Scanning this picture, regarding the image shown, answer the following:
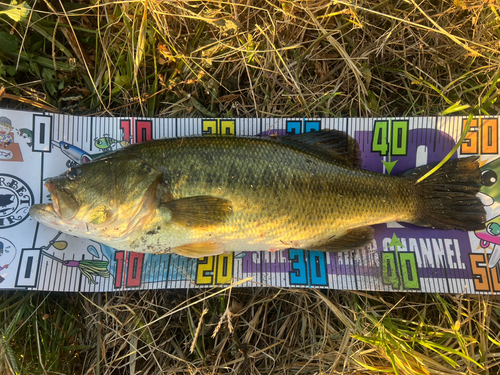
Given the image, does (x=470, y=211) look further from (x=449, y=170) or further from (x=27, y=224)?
(x=27, y=224)

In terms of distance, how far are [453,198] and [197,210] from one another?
6.78ft

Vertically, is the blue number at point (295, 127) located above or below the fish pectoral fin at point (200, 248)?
above

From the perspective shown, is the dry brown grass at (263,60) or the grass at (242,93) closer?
the grass at (242,93)

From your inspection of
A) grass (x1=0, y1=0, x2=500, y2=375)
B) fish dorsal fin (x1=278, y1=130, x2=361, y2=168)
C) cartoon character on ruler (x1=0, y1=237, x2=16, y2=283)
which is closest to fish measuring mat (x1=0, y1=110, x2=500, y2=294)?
cartoon character on ruler (x1=0, y1=237, x2=16, y2=283)

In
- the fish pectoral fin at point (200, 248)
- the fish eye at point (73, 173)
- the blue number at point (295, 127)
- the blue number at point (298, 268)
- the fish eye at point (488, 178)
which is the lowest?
the blue number at point (298, 268)

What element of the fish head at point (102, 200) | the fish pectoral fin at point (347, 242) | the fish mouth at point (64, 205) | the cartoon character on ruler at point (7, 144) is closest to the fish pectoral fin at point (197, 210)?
the fish head at point (102, 200)

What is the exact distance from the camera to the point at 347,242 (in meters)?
2.27

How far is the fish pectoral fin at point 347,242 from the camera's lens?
2.27 metres

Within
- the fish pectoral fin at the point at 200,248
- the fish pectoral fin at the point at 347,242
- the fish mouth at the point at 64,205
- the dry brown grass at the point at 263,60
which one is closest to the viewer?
the fish mouth at the point at 64,205

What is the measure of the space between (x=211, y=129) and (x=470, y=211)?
7.46 feet

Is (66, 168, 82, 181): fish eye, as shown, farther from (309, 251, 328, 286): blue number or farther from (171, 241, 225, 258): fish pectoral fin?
(309, 251, 328, 286): blue number

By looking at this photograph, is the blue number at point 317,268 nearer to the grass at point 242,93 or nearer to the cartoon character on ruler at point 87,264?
the grass at point 242,93

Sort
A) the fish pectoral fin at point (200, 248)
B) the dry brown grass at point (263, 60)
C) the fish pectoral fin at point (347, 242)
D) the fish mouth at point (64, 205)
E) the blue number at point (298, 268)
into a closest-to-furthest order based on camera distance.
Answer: the fish mouth at point (64, 205) → the fish pectoral fin at point (200, 248) → the fish pectoral fin at point (347, 242) → the blue number at point (298, 268) → the dry brown grass at point (263, 60)

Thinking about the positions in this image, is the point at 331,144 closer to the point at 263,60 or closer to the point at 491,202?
the point at 263,60
